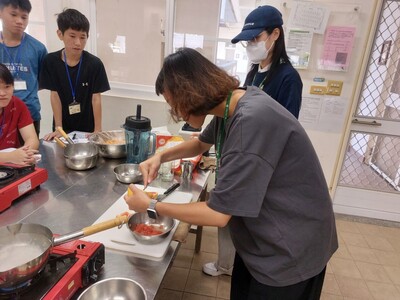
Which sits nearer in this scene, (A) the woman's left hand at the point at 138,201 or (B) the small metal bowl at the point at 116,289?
(B) the small metal bowl at the point at 116,289

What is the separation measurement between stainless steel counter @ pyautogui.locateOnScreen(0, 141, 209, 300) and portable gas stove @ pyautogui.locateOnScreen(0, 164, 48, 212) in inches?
1.5

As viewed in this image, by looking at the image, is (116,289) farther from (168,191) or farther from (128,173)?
(128,173)

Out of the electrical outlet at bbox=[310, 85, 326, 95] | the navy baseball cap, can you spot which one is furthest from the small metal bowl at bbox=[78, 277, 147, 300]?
the electrical outlet at bbox=[310, 85, 326, 95]

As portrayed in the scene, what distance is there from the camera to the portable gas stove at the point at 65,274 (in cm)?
68

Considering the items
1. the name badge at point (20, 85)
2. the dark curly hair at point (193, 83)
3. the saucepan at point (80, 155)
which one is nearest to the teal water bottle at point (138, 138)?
the saucepan at point (80, 155)

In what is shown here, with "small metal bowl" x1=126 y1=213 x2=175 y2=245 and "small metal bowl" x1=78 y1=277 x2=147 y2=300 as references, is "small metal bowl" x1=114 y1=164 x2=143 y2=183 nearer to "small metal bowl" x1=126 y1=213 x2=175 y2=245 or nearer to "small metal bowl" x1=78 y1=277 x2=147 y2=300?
"small metal bowl" x1=126 y1=213 x2=175 y2=245

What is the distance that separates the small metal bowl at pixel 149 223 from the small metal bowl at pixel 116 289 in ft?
0.59

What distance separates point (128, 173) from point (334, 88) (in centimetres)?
194

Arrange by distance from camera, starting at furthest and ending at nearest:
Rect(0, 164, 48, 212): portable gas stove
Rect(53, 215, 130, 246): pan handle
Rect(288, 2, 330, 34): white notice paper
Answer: Rect(288, 2, 330, 34): white notice paper
Rect(0, 164, 48, 212): portable gas stove
Rect(53, 215, 130, 246): pan handle

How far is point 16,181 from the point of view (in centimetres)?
114

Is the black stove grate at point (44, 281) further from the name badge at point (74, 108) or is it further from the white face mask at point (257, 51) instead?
the name badge at point (74, 108)

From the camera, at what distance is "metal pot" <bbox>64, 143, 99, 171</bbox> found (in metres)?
1.46

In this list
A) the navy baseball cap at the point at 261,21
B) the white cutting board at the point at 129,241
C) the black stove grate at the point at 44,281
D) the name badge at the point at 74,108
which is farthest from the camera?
the name badge at the point at 74,108

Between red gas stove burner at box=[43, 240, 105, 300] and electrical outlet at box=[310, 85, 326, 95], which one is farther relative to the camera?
electrical outlet at box=[310, 85, 326, 95]
